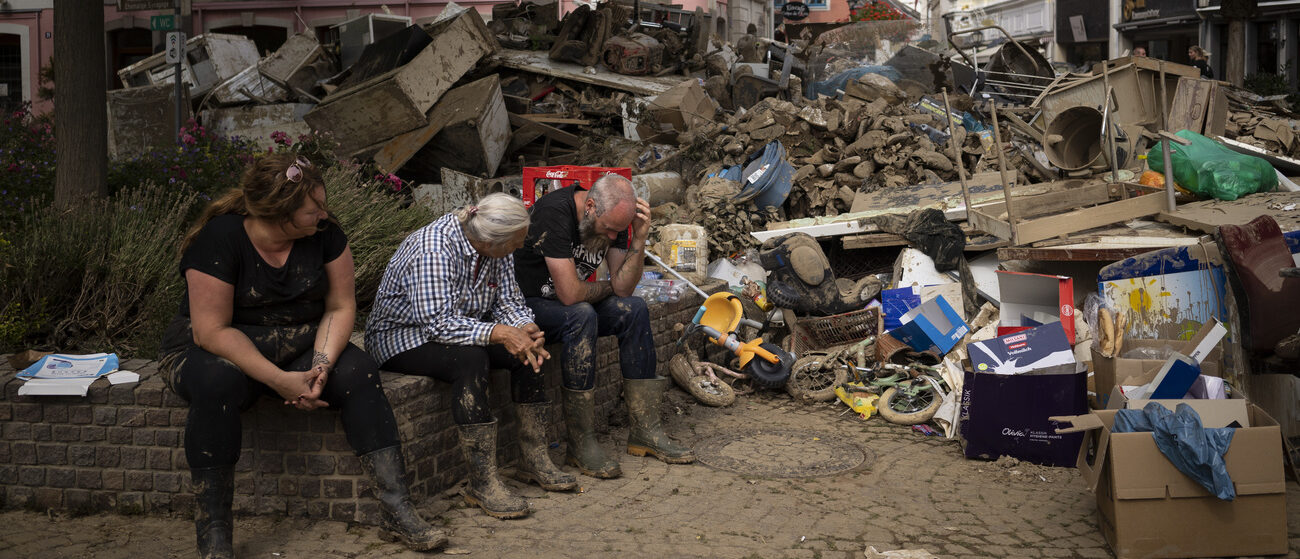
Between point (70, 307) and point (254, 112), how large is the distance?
8958 mm

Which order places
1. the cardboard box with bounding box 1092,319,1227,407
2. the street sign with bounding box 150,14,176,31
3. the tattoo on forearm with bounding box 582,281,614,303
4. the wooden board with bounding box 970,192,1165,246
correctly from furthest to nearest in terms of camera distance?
1. the street sign with bounding box 150,14,176,31
2. the wooden board with bounding box 970,192,1165,246
3. the tattoo on forearm with bounding box 582,281,614,303
4. the cardboard box with bounding box 1092,319,1227,407

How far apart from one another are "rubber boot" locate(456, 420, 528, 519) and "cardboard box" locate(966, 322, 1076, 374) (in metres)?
2.39

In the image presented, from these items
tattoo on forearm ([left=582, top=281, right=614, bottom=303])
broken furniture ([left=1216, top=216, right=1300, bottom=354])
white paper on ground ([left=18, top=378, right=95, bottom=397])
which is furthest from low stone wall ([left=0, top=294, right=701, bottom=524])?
broken furniture ([left=1216, top=216, right=1300, bottom=354])

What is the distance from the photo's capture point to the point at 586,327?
477 cm

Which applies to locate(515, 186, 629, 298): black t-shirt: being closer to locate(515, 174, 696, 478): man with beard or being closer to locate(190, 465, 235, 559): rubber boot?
locate(515, 174, 696, 478): man with beard

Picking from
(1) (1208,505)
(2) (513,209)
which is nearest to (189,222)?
(2) (513,209)

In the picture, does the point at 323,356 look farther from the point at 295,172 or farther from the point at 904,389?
the point at 904,389

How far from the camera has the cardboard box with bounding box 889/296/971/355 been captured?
6488 millimetres

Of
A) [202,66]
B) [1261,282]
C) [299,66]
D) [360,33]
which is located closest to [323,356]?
[1261,282]

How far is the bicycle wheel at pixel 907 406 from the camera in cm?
586

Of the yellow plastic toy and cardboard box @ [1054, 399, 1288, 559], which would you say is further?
the yellow plastic toy

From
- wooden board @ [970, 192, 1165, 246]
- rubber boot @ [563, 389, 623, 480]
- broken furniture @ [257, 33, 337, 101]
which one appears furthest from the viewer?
broken furniture @ [257, 33, 337, 101]

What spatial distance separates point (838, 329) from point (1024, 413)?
2.13 metres

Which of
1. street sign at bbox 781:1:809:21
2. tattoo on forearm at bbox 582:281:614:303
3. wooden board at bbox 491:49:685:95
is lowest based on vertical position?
tattoo on forearm at bbox 582:281:614:303
